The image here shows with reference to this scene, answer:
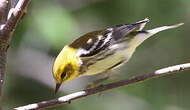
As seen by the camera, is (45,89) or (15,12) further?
(45,89)

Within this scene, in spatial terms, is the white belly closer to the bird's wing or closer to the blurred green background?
the bird's wing

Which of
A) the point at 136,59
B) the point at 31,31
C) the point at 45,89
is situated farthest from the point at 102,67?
the point at 136,59

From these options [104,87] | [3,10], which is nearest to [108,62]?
[104,87]

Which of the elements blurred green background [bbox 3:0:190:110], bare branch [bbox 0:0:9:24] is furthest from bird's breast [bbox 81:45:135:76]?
blurred green background [bbox 3:0:190:110]

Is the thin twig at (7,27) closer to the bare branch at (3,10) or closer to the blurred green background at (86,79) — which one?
the bare branch at (3,10)

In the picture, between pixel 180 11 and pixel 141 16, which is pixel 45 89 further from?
pixel 180 11

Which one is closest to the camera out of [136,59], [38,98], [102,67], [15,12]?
[15,12]

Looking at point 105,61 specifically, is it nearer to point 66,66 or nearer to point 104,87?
point 66,66
